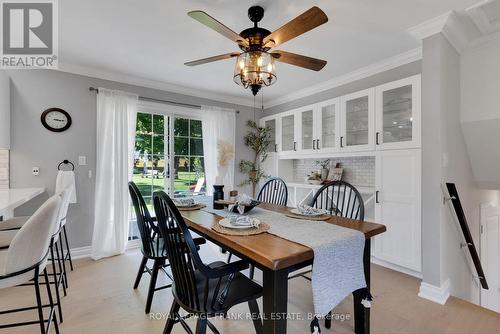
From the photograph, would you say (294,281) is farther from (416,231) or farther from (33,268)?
(33,268)

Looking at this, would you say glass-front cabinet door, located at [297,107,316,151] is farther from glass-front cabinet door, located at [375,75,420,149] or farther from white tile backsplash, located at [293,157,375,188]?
glass-front cabinet door, located at [375,75,420,149]

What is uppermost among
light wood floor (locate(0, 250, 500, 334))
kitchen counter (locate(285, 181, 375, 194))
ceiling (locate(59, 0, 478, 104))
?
ceiling (locate(59, 0, 478, 104))

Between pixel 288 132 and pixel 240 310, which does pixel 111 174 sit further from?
pixel 288 132

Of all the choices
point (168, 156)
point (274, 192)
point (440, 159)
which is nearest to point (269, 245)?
point (274, 192)

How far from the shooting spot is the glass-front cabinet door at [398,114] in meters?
2.58

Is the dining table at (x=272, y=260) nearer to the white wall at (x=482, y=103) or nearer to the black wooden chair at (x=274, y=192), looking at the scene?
the black wooden chair at (x=274, y=192)

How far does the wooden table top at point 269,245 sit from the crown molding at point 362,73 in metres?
2.12

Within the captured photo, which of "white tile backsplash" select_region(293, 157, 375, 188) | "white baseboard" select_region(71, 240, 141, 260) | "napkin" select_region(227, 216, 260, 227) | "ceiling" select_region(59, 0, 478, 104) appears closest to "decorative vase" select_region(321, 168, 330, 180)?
"white tile backsplash" select_region(293, 157, 375, 188)

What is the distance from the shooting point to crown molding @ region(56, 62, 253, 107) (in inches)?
125

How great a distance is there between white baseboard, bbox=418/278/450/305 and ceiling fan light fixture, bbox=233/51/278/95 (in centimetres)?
230

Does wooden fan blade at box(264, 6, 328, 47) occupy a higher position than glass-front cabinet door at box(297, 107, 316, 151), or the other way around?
wooden fan blade at box(264, 6, 328, 47)

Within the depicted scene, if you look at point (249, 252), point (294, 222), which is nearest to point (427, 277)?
point (294, 222)

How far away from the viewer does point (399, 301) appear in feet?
7.36

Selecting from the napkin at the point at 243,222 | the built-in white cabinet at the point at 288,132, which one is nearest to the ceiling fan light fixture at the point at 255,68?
the napkin at the point at 243,222
